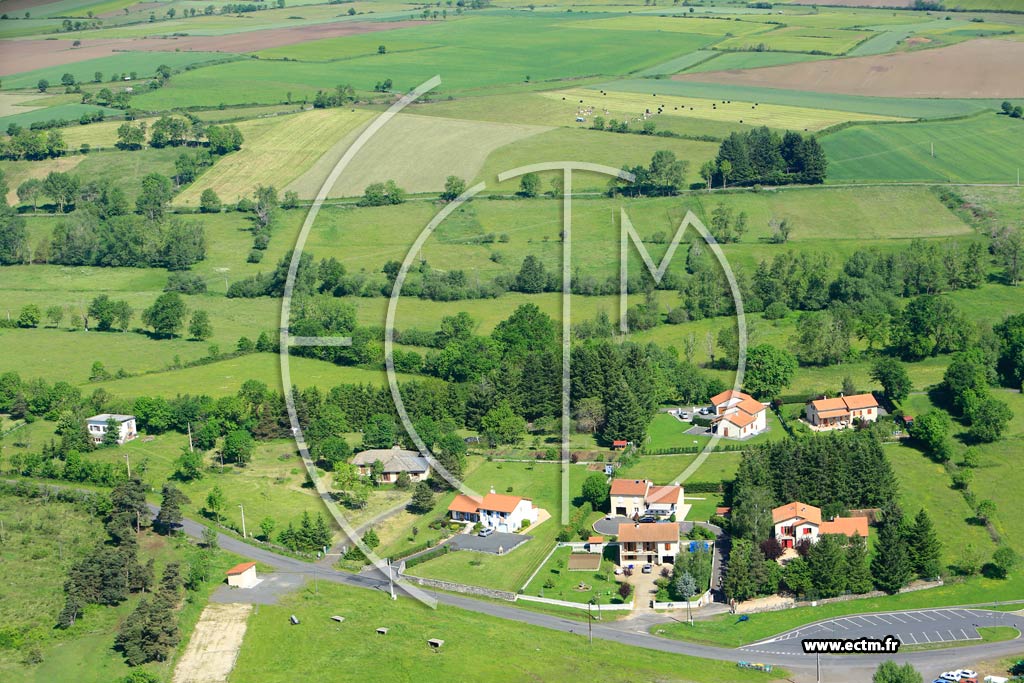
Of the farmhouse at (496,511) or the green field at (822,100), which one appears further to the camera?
the green field at (822,100)

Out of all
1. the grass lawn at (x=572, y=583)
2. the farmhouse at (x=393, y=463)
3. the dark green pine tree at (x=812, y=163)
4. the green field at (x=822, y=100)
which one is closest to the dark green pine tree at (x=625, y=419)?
the farmhouse at (x=393, y=463)

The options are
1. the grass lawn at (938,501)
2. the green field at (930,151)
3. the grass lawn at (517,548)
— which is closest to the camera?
the grass lawn at (517,548)

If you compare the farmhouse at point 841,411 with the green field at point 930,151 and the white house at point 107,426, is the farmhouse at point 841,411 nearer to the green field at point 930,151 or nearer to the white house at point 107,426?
the white house at point 107,426

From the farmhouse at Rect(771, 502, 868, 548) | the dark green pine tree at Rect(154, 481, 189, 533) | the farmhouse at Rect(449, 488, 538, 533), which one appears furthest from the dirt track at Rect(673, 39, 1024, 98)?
the dark green pine tree at Rect(154, 481, 189, 533)

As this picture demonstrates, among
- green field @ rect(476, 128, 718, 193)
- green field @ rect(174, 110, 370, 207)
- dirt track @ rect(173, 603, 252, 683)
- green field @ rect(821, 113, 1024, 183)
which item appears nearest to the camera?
dirt track @ rect(173, 603, 252, 683)

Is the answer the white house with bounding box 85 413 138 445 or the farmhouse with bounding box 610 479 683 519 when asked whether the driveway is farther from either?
the white house with bounding box 85 413 138 445

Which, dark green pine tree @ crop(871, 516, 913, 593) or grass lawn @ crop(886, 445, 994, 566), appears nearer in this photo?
dark green pine tree @ crop(871, 516, 913, 593)

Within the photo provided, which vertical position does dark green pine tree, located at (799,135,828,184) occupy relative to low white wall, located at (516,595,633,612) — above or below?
above

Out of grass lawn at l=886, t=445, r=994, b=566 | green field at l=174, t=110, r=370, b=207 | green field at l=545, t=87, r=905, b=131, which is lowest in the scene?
grass lawn at l=886, t=445, r=994, b=566
